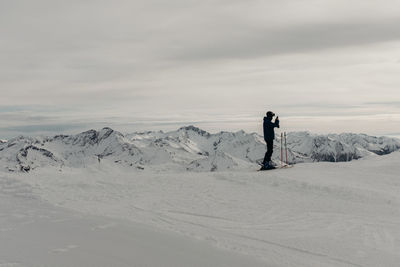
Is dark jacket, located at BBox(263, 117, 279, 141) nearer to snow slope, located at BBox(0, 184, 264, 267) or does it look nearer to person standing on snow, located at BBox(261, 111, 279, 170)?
person standing on snow, located at BBox(261, 111, 279, 170)

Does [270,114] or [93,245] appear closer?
[93,245]

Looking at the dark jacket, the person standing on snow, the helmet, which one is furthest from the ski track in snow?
the helmet

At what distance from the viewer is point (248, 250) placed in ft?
26.9

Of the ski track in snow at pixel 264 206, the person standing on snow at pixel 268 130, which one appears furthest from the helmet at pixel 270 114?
the ski track in snow at pixel 264 206

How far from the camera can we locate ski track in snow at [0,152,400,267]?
28.2 ft

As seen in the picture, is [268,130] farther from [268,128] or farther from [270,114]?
[270,114]

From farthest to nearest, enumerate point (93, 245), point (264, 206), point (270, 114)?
point (270, 114), point (264, 206), point (93, 245)

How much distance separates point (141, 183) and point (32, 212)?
608 centimetres

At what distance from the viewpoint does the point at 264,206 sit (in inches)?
514

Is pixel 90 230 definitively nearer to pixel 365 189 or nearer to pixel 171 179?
pixel 171 179

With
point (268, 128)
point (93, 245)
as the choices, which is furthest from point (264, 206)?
point (268, 128)

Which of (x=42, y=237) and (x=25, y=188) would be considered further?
(x=25, y=188)

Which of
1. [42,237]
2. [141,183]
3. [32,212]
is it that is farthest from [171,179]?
[42,237]

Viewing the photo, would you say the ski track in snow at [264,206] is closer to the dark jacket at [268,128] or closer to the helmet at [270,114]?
the dark jacket at [268,128]
